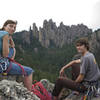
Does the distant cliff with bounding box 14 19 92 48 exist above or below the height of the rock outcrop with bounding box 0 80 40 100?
above

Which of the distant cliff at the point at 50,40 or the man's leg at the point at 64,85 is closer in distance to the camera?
the man's leg at the point at 64,85

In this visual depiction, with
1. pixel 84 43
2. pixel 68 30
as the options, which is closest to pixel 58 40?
pixel 68 30

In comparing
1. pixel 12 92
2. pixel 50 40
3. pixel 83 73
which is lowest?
pixel 12 92

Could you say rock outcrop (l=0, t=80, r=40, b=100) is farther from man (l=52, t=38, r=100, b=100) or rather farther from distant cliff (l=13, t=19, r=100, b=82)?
distant cliff (l=13, t=19, r=100, b=82)

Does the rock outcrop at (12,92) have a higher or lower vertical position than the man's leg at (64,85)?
higher

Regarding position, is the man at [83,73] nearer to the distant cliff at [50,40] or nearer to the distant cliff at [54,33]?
the distant cliff at [50,40]

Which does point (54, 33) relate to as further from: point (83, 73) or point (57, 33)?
point (83, 73)

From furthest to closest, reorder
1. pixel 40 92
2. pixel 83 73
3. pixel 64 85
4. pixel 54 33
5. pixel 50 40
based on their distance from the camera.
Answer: pixel 50 40 < pixel 54 33 < pixel 40 92 < pixel 64 85 < pixel 83 73

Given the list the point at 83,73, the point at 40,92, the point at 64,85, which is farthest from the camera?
the point at 40,92

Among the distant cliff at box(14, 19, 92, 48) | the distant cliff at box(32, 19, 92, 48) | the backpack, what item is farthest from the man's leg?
the distant cliff at box(32, 19, 92, 48)

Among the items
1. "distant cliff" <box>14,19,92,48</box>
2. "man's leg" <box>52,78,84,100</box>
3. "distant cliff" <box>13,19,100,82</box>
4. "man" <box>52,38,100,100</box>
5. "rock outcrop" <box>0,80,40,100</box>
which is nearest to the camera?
"rock outcrop" <box>0,80,40,100</box>

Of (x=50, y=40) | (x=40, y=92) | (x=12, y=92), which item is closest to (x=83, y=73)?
(x=40, y=92)

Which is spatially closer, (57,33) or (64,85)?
(64,85)

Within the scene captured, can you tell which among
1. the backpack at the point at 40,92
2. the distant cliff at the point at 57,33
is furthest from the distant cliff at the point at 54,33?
the backpack at the point at 40,92
